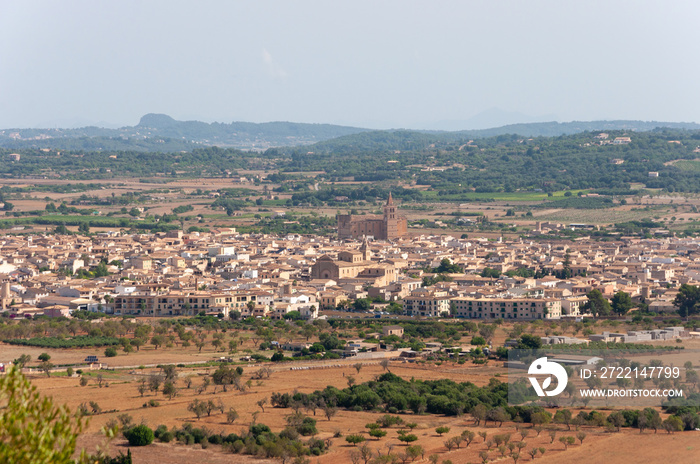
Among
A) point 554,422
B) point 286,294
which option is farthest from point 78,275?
point 554,422

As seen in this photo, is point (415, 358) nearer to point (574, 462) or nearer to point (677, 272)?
point (574, 462)

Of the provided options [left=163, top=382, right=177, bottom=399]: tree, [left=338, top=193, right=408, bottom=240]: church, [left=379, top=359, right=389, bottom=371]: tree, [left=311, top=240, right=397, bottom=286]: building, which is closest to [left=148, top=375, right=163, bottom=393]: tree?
[left=163, top=382, right=177, bottom=399]: tree

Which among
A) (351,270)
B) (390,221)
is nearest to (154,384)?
(351,270)

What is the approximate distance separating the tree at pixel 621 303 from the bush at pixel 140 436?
26.1 meters

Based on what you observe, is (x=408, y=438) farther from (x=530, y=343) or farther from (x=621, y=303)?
(x=621, y=303)

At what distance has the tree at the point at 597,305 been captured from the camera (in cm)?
4500

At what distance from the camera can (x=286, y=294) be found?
48.1 m

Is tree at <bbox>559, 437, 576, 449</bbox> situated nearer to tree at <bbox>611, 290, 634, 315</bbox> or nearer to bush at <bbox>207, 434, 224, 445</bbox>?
bush at <bbox>207, 434, 224, 445</bbox>

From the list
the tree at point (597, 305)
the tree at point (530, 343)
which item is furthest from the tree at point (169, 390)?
the tree at point (597, 305)

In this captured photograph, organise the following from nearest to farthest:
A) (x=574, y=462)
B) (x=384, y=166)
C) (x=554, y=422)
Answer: (x=574, y=462), (x=554, y=422), (x=384, y=166)

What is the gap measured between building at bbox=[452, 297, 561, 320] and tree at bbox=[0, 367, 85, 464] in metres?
36.7

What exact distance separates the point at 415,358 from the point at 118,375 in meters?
9.56

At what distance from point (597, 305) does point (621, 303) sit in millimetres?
1009

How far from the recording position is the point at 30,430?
8.92 meters
